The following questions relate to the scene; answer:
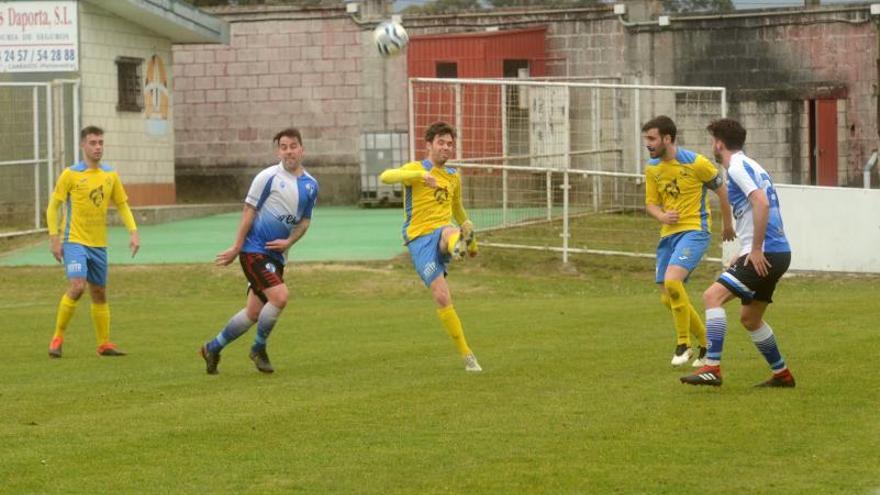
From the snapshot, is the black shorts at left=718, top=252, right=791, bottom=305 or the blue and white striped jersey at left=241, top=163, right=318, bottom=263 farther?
the blue and white striped jersey at left=241, top=163, right=318, bottom=263

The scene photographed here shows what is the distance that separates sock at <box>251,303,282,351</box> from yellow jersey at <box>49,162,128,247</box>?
3037mm

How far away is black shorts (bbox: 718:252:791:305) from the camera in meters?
11.6

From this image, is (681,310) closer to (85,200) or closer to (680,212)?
(680,212)

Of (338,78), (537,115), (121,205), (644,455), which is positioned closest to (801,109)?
(537,115)

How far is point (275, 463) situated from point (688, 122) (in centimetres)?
2483

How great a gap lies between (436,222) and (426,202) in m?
0.19

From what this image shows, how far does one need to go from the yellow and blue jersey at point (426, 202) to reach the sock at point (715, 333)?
9.27 feet

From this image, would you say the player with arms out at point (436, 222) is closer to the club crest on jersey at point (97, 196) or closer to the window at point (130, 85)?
the club crest on jersey at point (97, 196)

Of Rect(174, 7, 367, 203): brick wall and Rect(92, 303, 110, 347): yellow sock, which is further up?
Rect(174, 7, 367, 203): brick wall

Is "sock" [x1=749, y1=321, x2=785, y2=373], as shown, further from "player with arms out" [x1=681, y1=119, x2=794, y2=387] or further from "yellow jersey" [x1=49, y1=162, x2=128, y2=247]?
"yellow jersey" [x1=49, y1=162, x2=128, y2=247]

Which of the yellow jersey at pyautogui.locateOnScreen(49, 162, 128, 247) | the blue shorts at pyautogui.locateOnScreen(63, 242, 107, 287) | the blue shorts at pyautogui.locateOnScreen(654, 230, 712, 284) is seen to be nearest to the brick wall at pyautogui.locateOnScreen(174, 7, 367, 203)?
the yellow jersey at pyautogui.locateOnScreen(49, 162, 128, 247)

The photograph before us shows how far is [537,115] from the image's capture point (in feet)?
95.5

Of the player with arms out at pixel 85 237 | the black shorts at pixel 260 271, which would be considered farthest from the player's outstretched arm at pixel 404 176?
the player with arms out at pixel 85 237

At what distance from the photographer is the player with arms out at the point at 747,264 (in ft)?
37.8
